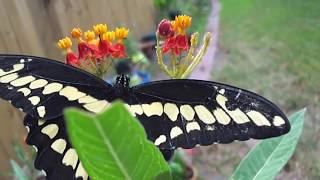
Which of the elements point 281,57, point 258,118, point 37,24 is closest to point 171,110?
point 258,118

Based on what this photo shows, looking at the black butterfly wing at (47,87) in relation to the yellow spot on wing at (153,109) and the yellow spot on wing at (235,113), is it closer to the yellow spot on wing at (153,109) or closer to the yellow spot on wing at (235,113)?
the yellow spot on wing at (153,109)

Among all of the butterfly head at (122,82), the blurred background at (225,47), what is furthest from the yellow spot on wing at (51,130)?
the blurred background at (225,47)

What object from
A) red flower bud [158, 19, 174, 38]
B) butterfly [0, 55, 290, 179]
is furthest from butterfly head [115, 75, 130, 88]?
red flower bud [158, 19, 174, 38]

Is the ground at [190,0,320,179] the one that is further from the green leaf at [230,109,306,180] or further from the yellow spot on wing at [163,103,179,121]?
the yellow spot on wing at [163,103,179,121]

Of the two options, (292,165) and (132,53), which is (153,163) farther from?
(132,53)

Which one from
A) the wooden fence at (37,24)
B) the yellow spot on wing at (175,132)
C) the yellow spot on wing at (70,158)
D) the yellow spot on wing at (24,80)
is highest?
the yellow spot on wing at (24,80)

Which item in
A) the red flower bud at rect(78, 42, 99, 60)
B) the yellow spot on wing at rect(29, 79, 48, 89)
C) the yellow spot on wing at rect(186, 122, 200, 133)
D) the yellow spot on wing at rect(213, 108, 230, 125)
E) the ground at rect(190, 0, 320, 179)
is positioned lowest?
the ground at rect(190, 0, 320, 179)

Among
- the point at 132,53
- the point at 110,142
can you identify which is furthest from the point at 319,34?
the point at 110,142
